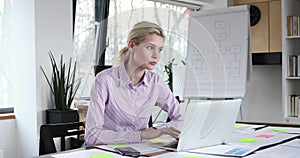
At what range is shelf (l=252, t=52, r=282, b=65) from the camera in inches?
173

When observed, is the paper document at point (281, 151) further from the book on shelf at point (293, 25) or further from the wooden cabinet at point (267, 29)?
the wooden cabinet at point (267, 29)

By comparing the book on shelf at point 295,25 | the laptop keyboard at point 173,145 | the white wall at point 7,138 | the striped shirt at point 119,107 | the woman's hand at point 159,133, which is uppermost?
the book on shelf at point 295,25

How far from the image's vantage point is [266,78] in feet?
15.5

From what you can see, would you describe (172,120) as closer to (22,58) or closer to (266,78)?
(22,58)

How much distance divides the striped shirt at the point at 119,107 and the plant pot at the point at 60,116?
4.25 feet

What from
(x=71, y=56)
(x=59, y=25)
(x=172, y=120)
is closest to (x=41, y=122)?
(x=71, y=56)

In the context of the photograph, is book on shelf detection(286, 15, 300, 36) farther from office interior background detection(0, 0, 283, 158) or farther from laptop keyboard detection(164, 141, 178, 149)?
laptop keyboard detection(164, 141, 178, 149)

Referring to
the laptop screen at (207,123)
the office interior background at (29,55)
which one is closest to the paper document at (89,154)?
the laptop screen at (207,123)

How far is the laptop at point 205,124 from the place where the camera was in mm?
→ 1546

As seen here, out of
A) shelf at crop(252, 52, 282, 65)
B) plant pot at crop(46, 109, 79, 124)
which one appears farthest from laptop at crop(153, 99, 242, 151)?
shelf at crop(252, 52, 282, 65)

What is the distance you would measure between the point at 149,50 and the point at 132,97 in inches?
11.2

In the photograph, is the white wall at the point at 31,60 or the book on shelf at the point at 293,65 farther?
the book on shelf at the point at 293,65

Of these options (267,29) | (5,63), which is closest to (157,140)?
(5,63)

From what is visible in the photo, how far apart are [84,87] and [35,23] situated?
68cm
